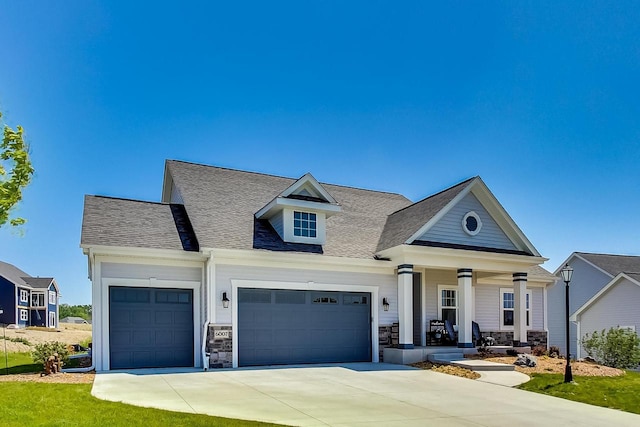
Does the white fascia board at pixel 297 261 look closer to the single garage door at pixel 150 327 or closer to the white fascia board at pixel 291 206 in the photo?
the single garage door at pixel 150 327

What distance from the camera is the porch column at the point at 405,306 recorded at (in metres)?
17.3

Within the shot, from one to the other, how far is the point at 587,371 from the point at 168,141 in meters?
16.4

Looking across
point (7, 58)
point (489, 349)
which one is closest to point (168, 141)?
point (7, 58)

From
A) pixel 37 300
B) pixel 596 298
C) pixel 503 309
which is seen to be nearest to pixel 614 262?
pixel 596 298

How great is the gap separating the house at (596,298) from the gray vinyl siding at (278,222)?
51.8 feet

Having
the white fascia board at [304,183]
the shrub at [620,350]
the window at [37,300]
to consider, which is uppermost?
the white fascia board at [304,183]

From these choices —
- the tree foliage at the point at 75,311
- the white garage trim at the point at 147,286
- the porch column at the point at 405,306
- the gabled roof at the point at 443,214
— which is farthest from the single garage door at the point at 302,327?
the tree foliage at the point at 75,311

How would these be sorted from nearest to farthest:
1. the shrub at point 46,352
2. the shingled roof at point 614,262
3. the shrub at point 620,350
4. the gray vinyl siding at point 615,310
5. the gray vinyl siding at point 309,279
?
1. the shrub at point 46,352
2. the gray vinyl siding at point 309,279
3. the shrub at point 620,350
4. the gray vinyl siding at point 615,310
5. the shingled roof at point 614,262

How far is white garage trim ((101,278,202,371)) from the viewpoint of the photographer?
14.5 meters

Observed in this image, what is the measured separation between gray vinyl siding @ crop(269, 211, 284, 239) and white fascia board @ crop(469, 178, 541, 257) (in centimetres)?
691

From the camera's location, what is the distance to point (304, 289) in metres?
16.9

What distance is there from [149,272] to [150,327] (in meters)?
1.64

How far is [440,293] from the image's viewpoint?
20.1 metres

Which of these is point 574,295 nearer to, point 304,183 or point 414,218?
point 414,218
